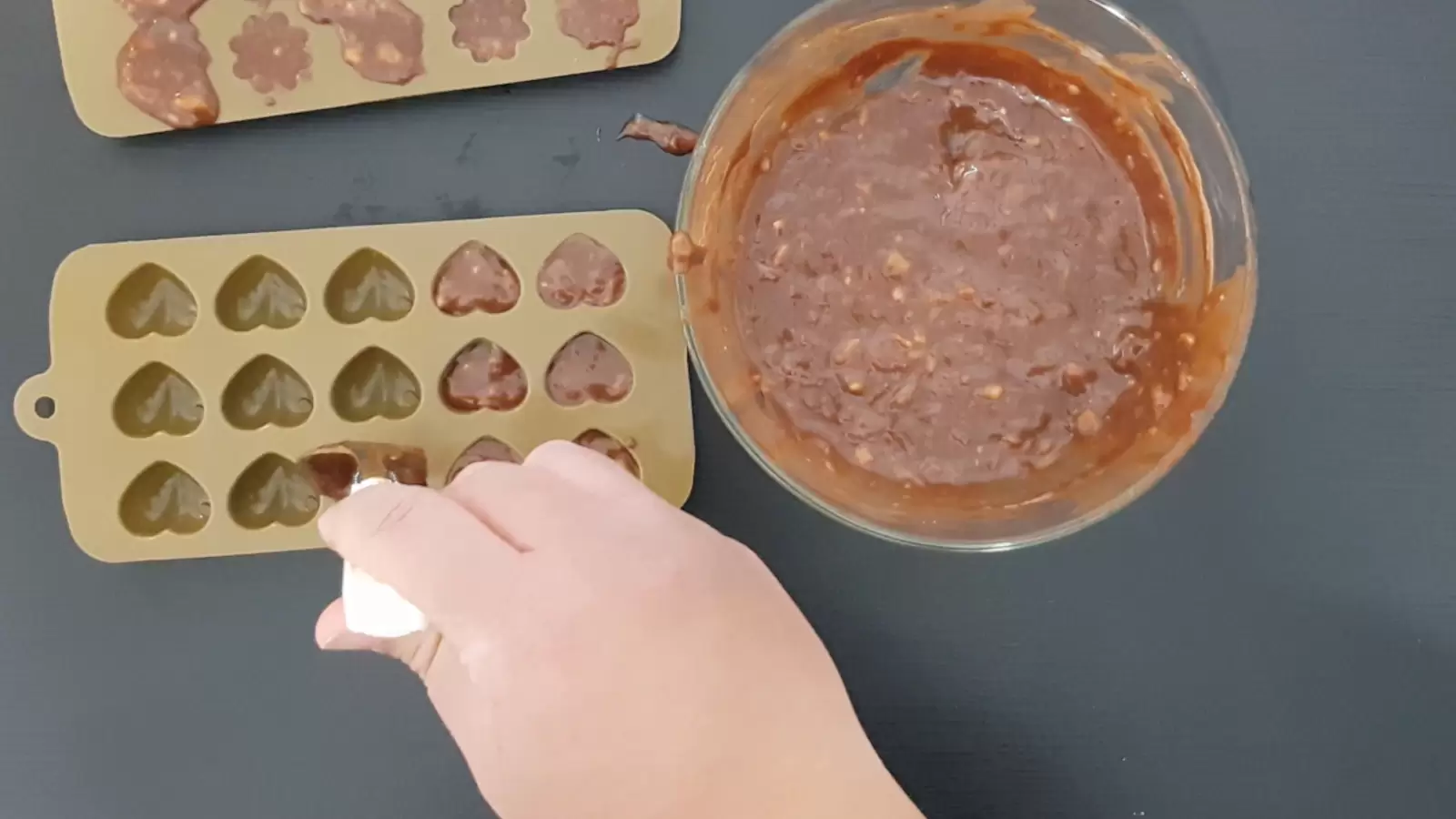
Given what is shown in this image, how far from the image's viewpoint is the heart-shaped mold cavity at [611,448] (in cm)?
79

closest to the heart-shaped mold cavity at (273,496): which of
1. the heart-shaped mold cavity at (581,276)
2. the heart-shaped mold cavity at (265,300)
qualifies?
the heart-shaped mold cavity at (265,300)

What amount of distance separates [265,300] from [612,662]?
0.44m

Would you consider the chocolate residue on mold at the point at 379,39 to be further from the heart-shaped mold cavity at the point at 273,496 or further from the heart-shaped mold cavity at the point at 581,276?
the heart-shaped mold cavity at the point at 273,496

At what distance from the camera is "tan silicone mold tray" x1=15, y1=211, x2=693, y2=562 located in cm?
78

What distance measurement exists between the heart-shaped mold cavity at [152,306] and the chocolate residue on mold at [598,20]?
35 centimetres

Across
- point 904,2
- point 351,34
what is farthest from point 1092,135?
point 351,34

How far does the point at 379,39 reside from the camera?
0.79 metres

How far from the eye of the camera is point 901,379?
70 cm

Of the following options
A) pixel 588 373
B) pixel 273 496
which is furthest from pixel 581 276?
pixel 273 496

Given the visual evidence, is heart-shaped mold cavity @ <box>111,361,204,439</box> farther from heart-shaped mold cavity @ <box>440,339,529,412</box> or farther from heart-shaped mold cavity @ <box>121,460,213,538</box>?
heart-shaped mold cavity @ <box>440,339,529,412</box>

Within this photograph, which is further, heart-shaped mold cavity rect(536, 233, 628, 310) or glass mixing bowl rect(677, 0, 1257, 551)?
heart-shaped mold cavity rect(536, 233, 628, 310)

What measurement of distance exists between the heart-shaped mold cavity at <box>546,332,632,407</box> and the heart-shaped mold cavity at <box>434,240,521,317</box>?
0.18 feet

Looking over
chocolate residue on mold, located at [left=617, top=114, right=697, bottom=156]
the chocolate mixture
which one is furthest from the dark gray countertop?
the chocolate mixture

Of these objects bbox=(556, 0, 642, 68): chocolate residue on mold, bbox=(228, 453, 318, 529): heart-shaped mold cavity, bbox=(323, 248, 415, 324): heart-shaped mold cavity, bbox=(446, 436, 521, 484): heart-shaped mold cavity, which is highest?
bbox=(556, 0, 642, 68): chocolate residue on mold
